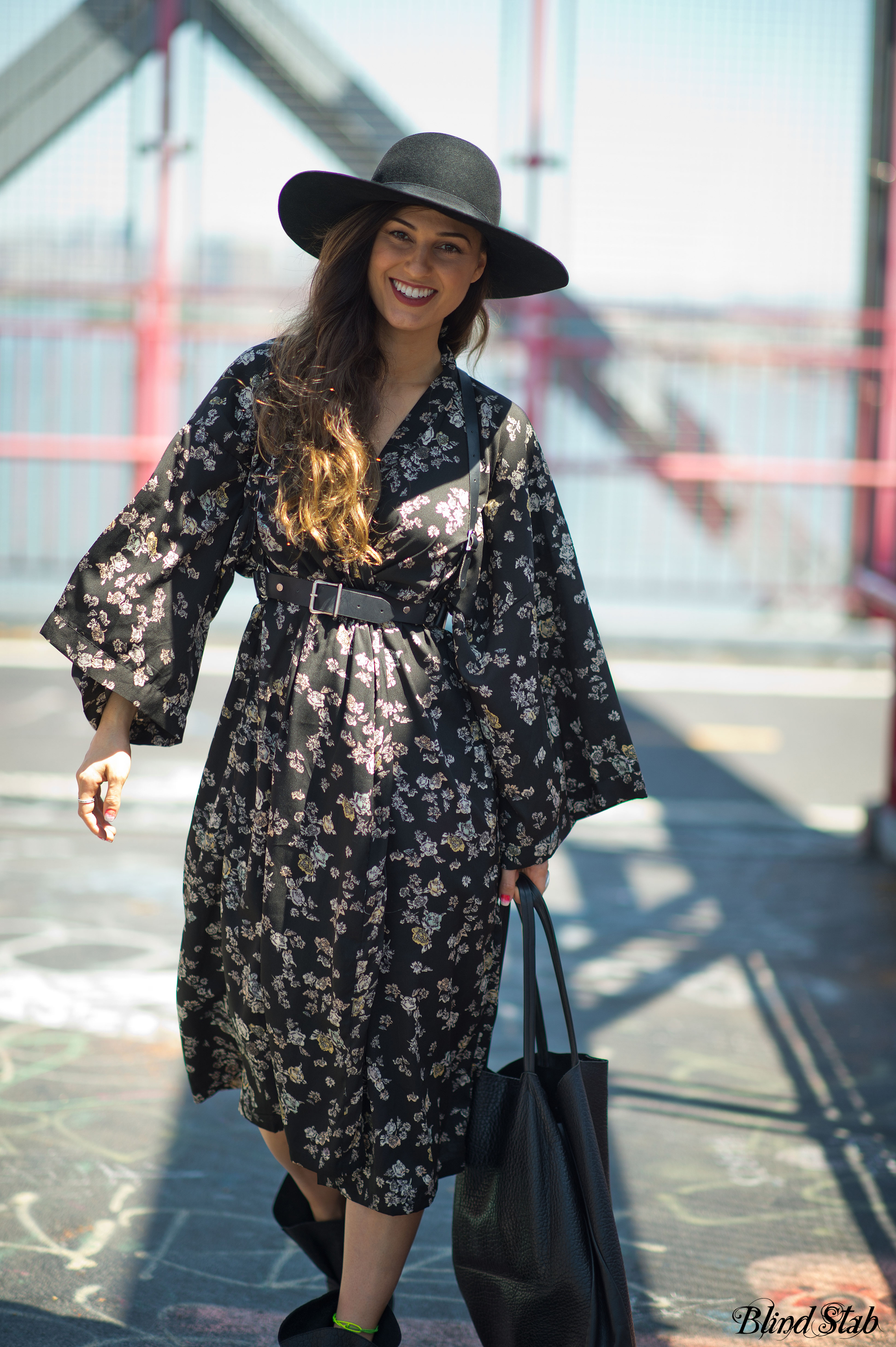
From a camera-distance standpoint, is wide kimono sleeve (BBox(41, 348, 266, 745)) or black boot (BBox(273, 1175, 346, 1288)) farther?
black boot (BBox(273, 1175, 346, 1288))

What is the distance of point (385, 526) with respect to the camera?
1.75 meters

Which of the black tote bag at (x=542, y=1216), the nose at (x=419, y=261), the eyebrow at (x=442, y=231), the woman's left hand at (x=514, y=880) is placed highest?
the eyebrow at (x=442, y=231)

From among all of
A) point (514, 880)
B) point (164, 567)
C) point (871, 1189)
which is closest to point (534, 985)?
point (514, 880)

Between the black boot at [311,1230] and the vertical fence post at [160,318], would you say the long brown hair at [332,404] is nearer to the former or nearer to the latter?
the black boot at [311,1230]

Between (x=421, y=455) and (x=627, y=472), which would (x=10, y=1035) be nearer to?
(x=421, y=455)

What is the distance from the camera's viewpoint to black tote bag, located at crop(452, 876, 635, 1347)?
5.36 ft

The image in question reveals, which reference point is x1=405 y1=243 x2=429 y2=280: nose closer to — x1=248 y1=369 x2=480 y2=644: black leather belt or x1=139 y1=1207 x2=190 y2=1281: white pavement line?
x1=248 y1=369 x2=480 y2=644: black leather belt

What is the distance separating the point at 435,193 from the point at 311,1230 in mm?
1514

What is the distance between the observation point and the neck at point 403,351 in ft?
6.12

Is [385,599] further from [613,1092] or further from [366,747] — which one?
[613,1092]

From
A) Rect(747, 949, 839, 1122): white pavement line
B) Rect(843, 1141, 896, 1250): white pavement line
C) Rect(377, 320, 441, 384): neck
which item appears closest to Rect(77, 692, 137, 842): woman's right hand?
Rect(377, 320, 441, 384): neck

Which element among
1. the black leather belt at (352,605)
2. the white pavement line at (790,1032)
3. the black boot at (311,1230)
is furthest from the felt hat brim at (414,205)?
the white pavement line at (790,1032)

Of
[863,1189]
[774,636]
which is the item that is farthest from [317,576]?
[774,636]

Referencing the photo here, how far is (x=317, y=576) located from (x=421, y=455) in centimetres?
22
